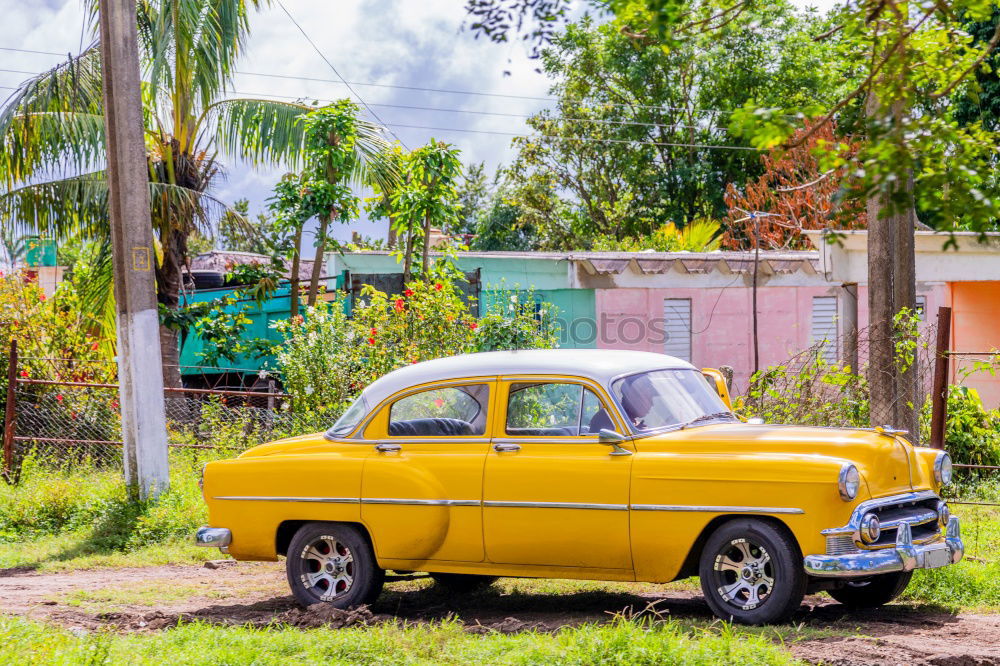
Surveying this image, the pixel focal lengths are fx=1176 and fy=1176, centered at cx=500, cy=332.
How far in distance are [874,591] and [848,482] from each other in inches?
50.2

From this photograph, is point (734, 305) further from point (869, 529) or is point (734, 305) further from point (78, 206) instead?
point (869, 529)

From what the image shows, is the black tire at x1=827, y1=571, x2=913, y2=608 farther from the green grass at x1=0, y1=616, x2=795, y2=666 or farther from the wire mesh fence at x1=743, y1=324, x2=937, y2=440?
the wire mesh fence at x1=743, y1=324, x2=937, y2=440

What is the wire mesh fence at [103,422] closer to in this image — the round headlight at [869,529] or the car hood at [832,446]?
the car hood at [832,446]

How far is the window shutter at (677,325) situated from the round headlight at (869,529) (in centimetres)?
1516

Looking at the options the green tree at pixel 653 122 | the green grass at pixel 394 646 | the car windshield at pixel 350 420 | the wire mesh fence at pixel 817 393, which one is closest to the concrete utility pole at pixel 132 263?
the car windshield at pixel 350 420

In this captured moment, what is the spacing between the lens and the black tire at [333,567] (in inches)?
312

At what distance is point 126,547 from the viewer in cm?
1116

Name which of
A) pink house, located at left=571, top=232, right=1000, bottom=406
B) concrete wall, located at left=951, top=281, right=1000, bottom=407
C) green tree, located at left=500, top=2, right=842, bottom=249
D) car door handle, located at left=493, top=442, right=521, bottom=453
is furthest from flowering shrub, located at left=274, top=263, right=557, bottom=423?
green tree, located at left=500, top=2, right=842, bottom=249

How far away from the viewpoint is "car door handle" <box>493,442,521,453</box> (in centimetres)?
750

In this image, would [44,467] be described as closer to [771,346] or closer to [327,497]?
[327,497]

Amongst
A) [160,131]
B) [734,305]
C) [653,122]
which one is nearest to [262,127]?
[160,131]

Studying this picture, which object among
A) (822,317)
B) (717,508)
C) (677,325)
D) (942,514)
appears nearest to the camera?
(717,508)

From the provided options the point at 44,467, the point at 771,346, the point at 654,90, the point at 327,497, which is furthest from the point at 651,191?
the point at 327,497

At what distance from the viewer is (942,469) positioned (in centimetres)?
741
